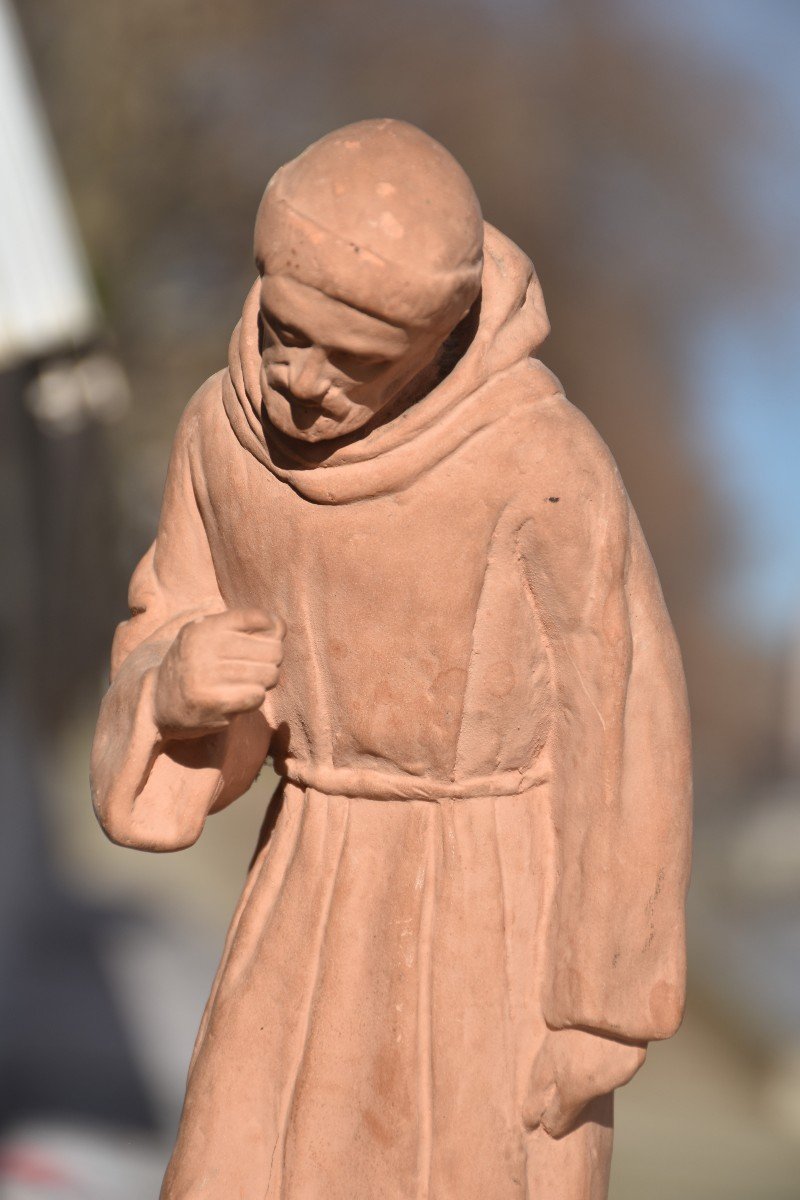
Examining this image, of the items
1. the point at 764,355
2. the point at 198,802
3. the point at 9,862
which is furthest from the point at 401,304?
the point at 764,355

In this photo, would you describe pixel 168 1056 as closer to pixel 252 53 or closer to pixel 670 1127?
pixel 670 1127

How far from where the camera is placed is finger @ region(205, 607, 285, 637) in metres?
1.56

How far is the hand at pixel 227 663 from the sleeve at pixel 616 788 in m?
0.31

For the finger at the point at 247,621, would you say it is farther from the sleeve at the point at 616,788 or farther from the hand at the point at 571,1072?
the hand at the point at 571,1072

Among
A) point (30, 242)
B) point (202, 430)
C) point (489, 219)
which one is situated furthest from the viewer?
point (489, 219)

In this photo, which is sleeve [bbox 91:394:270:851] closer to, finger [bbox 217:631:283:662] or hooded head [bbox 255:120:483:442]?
finger [bbox 217:631:283:662]

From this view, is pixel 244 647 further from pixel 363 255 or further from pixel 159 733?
pixel 363 255

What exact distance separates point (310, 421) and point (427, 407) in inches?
5.0

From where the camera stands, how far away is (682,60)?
6309 millimetres

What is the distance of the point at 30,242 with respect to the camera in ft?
17.0

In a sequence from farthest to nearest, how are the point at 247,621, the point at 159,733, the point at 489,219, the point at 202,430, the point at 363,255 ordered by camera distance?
the point at 489,219 < the point at 202,430 < the point at 159,733 < the point at 247,621 < the point at 363,255

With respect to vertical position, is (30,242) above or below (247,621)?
below

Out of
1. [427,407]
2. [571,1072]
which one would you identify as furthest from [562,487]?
[571,1072]

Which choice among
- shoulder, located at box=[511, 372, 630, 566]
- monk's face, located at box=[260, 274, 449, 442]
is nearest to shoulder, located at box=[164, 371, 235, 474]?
monk's face, located at box=[260, 274, 449, 442]
